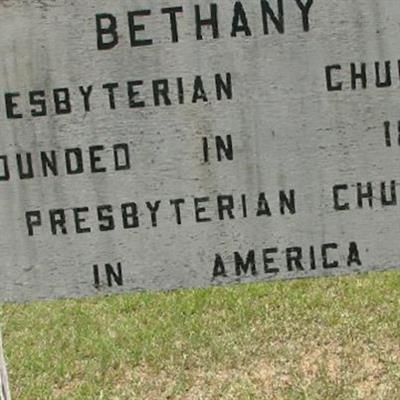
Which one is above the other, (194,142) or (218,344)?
(194,142)

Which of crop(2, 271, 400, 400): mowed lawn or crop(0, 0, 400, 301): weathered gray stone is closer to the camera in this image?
crop(0, 0, 400, 301): weathered gray stone

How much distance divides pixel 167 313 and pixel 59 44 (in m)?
2.89

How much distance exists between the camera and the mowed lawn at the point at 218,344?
5.25 metres

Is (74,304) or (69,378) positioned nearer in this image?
(69,378)

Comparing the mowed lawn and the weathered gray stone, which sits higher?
the weathered gray stone

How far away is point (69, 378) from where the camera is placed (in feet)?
18.1

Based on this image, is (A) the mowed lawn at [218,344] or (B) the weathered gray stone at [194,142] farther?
(A) the mowed lawn at [218,344]

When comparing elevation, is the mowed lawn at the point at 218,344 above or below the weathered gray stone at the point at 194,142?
below

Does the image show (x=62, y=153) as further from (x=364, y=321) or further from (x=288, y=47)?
(x=364, y=321)

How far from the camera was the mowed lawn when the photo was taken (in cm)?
525

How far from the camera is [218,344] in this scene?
18.9 feet

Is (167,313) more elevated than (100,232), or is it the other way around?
(100,232)

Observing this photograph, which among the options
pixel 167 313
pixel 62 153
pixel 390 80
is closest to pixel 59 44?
pixel 62 153

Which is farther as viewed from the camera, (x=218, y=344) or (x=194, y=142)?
(x=218, y=344)
